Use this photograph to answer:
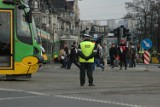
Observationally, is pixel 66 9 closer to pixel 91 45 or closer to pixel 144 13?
pixel 144 13

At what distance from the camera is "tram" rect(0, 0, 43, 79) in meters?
19.6

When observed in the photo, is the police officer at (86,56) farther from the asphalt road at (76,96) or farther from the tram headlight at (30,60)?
the tram headlight at (30,60)

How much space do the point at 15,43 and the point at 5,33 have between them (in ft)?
1.80

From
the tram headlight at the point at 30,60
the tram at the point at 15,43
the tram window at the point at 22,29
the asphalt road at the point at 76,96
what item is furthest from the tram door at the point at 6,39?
the asphalt road at the point at 76,96

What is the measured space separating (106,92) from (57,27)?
108m

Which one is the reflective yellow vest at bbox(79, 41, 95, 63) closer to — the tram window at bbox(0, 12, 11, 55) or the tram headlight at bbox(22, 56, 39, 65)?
the tram headlight at bbox(22, 56, 39, 65)

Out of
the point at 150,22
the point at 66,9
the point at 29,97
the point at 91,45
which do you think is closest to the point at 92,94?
the point at 29,97

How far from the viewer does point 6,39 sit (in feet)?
64.3

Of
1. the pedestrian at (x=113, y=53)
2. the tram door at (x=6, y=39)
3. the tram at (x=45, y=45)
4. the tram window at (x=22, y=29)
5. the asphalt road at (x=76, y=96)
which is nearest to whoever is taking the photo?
the asphalt road at (x=76, y=96)

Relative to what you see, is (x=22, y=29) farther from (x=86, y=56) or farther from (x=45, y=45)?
(x=45, y=45)

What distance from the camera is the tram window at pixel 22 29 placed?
19766 millimetres

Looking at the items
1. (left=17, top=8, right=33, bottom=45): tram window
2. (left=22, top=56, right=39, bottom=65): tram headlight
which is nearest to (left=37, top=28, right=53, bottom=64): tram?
(left=17, top=8, right=33, bottom=45): tram window

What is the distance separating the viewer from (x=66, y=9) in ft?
479

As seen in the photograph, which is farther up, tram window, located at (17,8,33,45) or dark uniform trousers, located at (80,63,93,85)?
tram window, located at (17,8,33,45)
